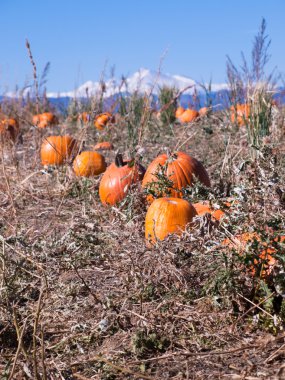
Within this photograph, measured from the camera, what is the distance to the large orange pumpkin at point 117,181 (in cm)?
421

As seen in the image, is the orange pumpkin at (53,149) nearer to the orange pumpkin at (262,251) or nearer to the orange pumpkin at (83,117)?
the orange pumpkin at (83,117)

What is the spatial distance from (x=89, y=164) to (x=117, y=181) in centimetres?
111

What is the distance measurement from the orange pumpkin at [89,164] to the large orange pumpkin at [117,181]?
2.91 ft

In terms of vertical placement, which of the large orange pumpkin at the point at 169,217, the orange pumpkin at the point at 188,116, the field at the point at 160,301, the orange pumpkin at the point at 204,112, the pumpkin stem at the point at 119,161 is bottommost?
the field at the point at 160,301

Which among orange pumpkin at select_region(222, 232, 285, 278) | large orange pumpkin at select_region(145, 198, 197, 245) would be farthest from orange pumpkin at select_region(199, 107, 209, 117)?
orange pumpkin at select_region(222, 232, 285, 278)

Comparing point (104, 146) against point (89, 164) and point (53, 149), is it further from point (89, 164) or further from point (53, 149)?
point (89, 164)

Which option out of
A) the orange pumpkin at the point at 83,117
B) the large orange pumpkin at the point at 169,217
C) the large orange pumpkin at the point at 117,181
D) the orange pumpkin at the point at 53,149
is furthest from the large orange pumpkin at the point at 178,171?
the orange pumpkin at the point at 53,149

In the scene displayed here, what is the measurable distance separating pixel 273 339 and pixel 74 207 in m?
2.62

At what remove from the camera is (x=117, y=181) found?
4.23m

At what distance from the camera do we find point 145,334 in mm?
2230

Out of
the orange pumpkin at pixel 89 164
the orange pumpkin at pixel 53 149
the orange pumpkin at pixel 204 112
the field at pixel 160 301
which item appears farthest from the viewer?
the orange pumpkin at pixel 53 149

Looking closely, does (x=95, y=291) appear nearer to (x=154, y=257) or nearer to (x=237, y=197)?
(x=154, y=257)

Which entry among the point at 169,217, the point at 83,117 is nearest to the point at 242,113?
the point at 169,217

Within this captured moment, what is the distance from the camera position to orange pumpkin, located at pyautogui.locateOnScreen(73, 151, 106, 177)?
5.26 metres
